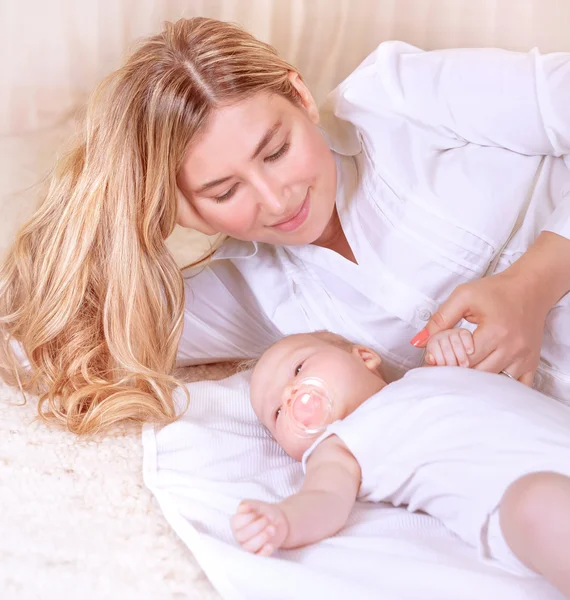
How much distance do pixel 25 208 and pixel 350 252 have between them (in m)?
0.77

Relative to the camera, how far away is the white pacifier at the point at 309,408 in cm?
122

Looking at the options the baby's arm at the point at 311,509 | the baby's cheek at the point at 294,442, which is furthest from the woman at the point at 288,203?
the baby's arm at the point at 311,509

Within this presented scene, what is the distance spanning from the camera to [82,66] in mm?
1875

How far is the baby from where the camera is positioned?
3.08 ft

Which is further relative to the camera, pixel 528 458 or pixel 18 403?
pixel 18 403

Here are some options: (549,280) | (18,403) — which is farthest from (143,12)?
(549,280)

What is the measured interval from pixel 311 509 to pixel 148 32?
4.21 ft

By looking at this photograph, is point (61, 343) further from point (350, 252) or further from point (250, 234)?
point (350, 252)

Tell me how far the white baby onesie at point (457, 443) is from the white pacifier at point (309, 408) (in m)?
0.05

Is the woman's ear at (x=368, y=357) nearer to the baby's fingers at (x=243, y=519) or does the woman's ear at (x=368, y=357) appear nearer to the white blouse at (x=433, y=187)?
the white blouse at (x=433, y=187)

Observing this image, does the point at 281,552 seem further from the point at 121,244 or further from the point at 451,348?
the point at 121,244

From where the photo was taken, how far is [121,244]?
4.83 feet

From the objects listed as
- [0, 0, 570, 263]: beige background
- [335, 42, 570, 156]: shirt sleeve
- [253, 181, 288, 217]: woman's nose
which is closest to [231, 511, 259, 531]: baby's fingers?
[253, 181, 288, 217]: woman's nose

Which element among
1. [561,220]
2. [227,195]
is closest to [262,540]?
[227,195]
